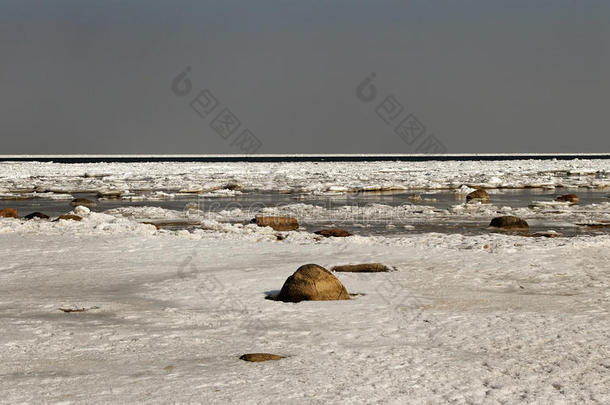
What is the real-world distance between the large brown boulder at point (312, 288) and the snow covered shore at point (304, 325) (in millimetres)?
194

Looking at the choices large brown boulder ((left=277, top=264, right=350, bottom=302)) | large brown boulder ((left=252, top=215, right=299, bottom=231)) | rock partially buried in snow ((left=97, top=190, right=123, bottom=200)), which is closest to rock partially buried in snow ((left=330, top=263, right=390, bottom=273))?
large brown boulder ((left=277, top=264, right=350, bottom=302))

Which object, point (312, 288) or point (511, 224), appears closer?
point (312, 288)

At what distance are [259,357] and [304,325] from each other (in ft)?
4.70

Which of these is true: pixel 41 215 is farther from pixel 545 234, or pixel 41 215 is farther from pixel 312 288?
pixel 545 234

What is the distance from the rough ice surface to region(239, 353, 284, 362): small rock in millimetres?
114

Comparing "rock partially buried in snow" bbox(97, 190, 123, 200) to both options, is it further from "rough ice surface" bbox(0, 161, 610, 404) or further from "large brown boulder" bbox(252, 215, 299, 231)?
"rough ice surface" bbox(0, 161, 610, 404)

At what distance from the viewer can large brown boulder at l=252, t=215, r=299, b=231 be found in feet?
58.1

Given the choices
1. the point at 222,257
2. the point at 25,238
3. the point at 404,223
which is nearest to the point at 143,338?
the point at 222,257

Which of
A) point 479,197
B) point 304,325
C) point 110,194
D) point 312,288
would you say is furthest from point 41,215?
point 479,197

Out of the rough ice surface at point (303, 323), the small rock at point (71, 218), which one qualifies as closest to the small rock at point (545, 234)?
the rough ice surface at point (303, 323)

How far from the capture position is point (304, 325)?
8.00 meters

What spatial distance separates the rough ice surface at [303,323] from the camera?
230 inches

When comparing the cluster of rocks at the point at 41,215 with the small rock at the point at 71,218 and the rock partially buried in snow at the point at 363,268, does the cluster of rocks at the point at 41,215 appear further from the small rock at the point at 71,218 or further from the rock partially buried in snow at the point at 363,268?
the rock partially buried in snow at the point at 363,268

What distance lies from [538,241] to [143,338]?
930 centimetres
